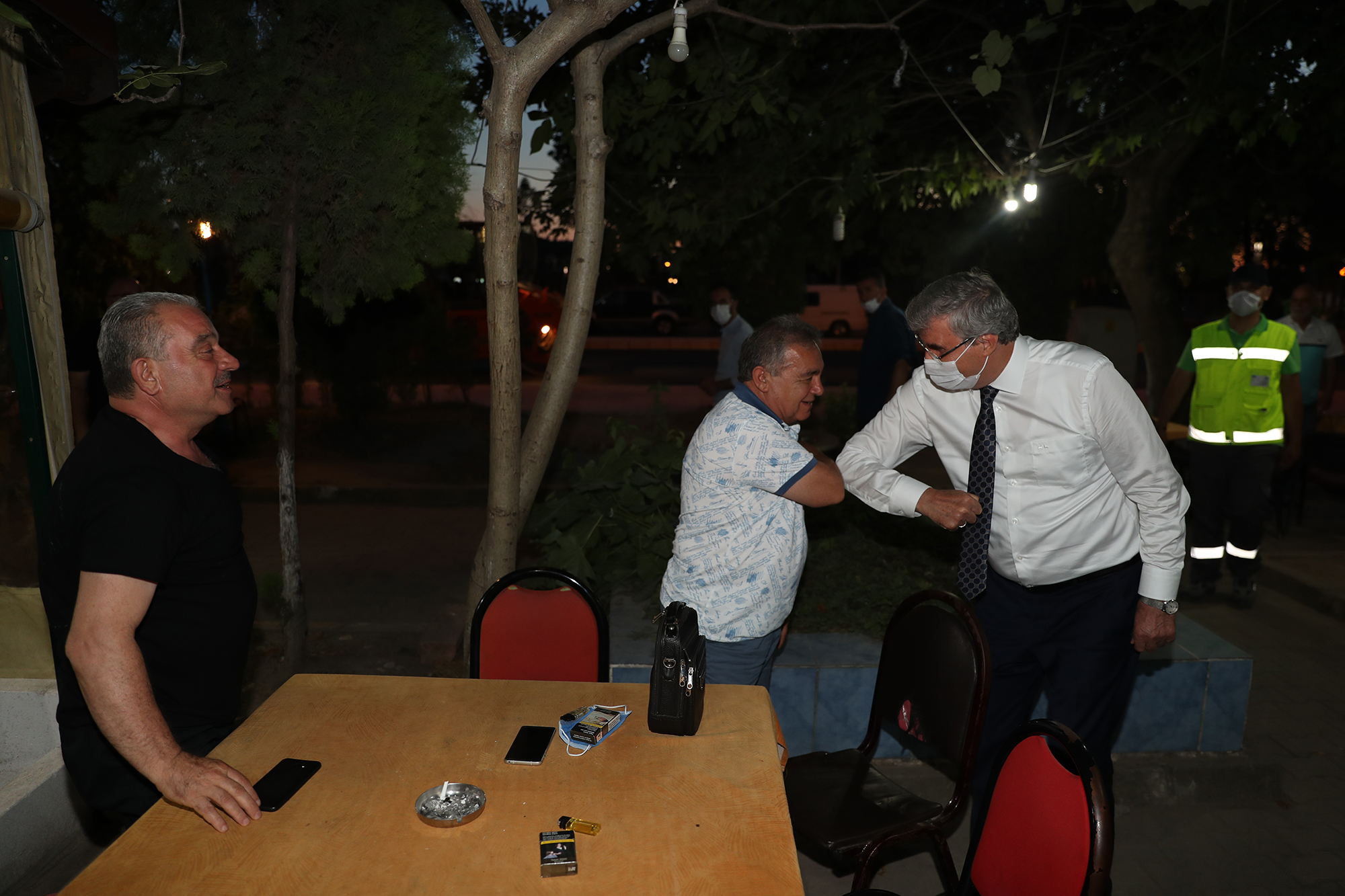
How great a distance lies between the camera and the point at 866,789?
2.91 m

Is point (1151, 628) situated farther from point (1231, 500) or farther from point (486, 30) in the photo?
point (1231, 500)

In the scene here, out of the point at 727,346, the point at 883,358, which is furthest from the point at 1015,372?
the point at 727,346

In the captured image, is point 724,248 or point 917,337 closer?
point 917,337

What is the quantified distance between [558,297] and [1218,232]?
1307cm

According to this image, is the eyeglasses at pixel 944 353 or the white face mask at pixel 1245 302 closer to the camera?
the eyeglasses at pixel 944 353

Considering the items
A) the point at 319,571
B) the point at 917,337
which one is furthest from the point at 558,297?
the point at 917,337

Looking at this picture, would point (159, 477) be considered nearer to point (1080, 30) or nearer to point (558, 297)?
point (1080, 30)

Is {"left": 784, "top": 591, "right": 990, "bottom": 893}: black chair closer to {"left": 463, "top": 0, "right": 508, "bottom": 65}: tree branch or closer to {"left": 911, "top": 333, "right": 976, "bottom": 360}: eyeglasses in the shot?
{"left": 911, "top": 333, "right": 976, "bottom": 360}: eyeglasses

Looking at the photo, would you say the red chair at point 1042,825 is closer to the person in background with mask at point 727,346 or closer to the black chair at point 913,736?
the black chair at point 913,736

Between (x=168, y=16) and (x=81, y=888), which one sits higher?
(x=168, y=16)

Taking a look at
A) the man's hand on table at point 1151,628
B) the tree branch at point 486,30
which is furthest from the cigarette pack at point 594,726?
the tree branch at point 486,30

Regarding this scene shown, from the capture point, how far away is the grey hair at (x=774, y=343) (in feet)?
9.56

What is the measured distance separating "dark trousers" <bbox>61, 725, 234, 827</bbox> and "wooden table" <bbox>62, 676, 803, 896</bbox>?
0.49 ft

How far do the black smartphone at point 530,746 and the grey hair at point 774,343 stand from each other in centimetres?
126
